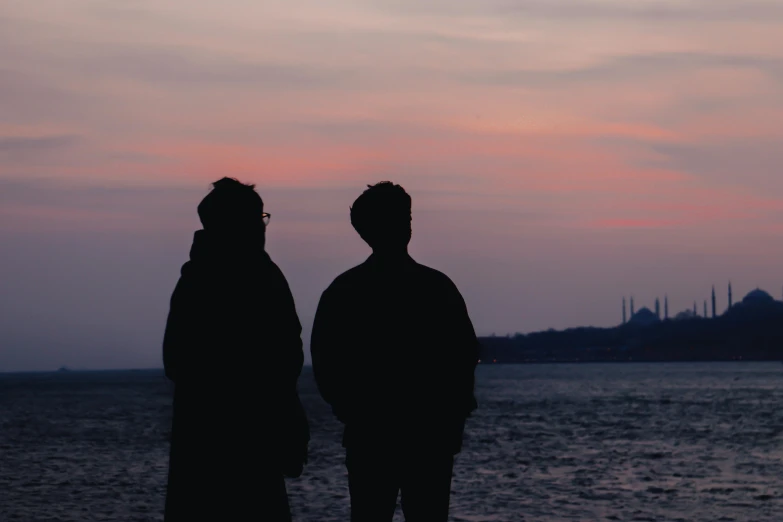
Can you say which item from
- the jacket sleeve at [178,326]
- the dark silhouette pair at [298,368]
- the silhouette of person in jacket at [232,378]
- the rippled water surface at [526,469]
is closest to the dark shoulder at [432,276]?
the dark silhouette pair at [298,368]

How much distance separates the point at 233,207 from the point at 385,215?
73 cm

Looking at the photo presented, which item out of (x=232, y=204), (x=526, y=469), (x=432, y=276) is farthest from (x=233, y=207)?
(x=526, y=469)

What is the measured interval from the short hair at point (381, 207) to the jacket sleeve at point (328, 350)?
35 cm

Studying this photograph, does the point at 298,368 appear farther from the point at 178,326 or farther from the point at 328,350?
the point at 178,326

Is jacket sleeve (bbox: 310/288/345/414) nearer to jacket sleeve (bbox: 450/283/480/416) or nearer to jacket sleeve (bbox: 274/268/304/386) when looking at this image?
jacket sleeve (bbox: 274/268/304/386)

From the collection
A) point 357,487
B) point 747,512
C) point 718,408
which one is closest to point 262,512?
point 357,487

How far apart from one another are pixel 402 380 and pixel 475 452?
4495 centimetres

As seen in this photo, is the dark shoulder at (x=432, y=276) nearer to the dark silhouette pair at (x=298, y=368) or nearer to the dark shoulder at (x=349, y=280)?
the dark silhouette pair at (x=298, y=368)

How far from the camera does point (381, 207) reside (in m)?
5.23

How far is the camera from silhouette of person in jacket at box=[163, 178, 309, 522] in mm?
4957

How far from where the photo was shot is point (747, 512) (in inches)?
1192

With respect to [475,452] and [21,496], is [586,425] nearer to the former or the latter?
[475,452]

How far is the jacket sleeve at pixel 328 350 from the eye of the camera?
5266mm

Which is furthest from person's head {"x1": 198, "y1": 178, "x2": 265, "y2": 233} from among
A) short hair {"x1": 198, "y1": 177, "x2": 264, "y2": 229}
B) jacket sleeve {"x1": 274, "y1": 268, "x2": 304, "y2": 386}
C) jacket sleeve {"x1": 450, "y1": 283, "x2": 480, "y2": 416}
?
jacket sleeve {"x1": 450, "y1": 283, "x2": 480, "y2": 416}
